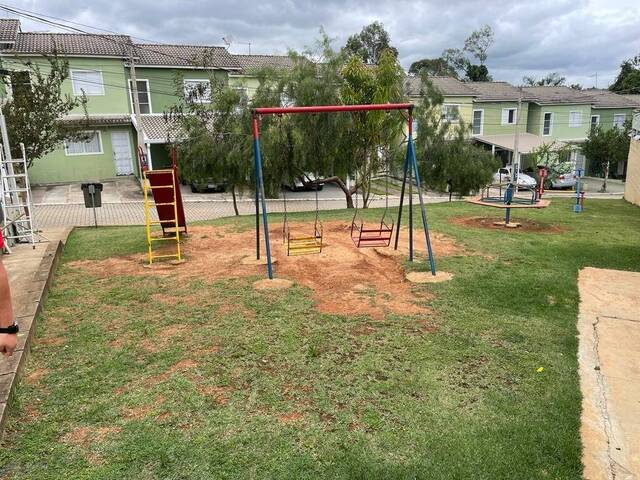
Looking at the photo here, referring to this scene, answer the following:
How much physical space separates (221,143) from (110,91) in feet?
44.5

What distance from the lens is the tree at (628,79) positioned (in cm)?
5278

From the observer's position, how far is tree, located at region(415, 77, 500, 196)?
20734 mm

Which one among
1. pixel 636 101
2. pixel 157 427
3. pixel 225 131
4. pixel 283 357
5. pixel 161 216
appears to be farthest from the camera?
pixel 636 101

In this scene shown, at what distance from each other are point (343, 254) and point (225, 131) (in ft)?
32.2

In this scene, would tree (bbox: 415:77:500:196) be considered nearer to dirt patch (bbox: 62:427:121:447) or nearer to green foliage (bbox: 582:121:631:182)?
green foliage (bbox: 582:121:631:182)

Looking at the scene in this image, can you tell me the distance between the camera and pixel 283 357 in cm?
435

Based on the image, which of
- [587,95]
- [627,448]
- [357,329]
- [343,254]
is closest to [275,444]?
[357,329]

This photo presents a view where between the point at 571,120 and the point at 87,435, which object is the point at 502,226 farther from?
the point at 571,120

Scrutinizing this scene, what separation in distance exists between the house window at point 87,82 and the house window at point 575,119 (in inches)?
1369

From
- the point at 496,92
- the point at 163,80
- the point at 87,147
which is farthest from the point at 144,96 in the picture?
the point at 496,92

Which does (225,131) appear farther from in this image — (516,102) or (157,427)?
(516,102)

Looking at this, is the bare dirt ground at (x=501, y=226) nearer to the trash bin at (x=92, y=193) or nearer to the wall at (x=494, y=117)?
the trash bin at (x=92, y=193)

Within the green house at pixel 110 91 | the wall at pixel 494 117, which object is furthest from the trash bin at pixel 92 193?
the wall at pixel 494 117

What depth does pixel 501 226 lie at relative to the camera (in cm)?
1087
